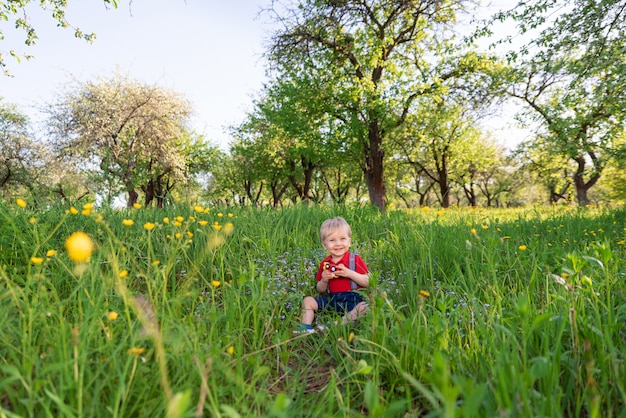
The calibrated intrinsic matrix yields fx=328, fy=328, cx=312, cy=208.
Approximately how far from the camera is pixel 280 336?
95.2 inches

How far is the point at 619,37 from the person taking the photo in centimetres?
719

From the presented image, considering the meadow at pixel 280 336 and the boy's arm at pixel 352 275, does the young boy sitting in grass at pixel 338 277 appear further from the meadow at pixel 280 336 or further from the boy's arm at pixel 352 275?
the meadow at pixel 280 336

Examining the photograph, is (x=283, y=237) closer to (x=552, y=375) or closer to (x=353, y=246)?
(x=353, y=246)

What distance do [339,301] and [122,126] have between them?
24678 millimetres

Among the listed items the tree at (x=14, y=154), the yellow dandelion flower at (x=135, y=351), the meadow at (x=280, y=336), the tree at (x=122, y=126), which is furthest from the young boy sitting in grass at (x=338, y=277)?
the tree at (x=14, y=154)

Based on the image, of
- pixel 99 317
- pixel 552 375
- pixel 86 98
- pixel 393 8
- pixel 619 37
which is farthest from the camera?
pixel 86 98

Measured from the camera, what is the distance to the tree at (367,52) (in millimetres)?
12969

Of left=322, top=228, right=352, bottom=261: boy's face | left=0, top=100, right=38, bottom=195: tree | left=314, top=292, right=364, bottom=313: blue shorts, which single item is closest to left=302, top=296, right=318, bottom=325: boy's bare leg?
left=314, top=292, right=364, bottom=313: blue shorts

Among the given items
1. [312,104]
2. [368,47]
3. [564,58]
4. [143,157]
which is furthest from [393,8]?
[143,157]

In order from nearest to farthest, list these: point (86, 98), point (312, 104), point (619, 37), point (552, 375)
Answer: point (552, 375) < point (619, 37) < point (312, 104) < point (86, 98)

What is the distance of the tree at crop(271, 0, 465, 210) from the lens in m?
13.0

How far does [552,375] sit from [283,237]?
341 centimetres

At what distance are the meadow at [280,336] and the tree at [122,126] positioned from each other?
21024 millimetres

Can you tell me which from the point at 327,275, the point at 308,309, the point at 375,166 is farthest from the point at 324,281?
the point at 375,166
